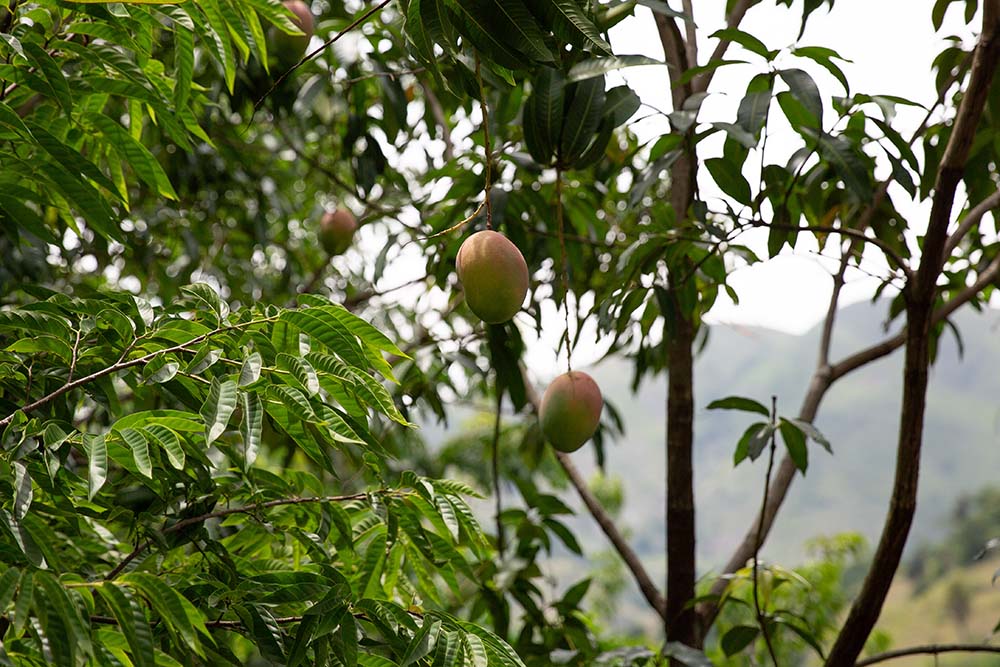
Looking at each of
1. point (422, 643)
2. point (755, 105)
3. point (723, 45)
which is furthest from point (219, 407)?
point (723, 45)

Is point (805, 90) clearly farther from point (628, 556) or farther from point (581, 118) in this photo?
point (628, 556)

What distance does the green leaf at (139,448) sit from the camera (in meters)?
0.60

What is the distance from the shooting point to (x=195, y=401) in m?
0.74

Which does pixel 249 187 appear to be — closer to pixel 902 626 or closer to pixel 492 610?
pixel 492 610

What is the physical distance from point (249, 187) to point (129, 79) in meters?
1.43

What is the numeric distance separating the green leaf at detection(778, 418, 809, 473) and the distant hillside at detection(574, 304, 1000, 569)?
35.3 meters

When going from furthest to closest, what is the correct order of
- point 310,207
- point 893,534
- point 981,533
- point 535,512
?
1. point 981,533
2. point 310,207
3. point 535,512
4. point 893,534

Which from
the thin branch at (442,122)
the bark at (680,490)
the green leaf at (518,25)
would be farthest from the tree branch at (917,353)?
the thin branch at (442,122)

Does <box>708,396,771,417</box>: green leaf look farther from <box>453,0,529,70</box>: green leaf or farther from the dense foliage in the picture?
<box>453,0,529,70</box>: green leaf

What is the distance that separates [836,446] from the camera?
37906mm

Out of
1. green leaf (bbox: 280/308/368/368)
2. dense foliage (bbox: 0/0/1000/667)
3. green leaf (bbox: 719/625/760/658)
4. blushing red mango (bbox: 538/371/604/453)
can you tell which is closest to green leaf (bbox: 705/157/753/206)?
dense foliage (bbox: 0/0/1000/667)

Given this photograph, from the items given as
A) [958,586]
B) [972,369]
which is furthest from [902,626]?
[972,369]

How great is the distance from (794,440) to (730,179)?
355mm

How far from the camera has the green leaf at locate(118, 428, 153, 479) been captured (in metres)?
0.60
